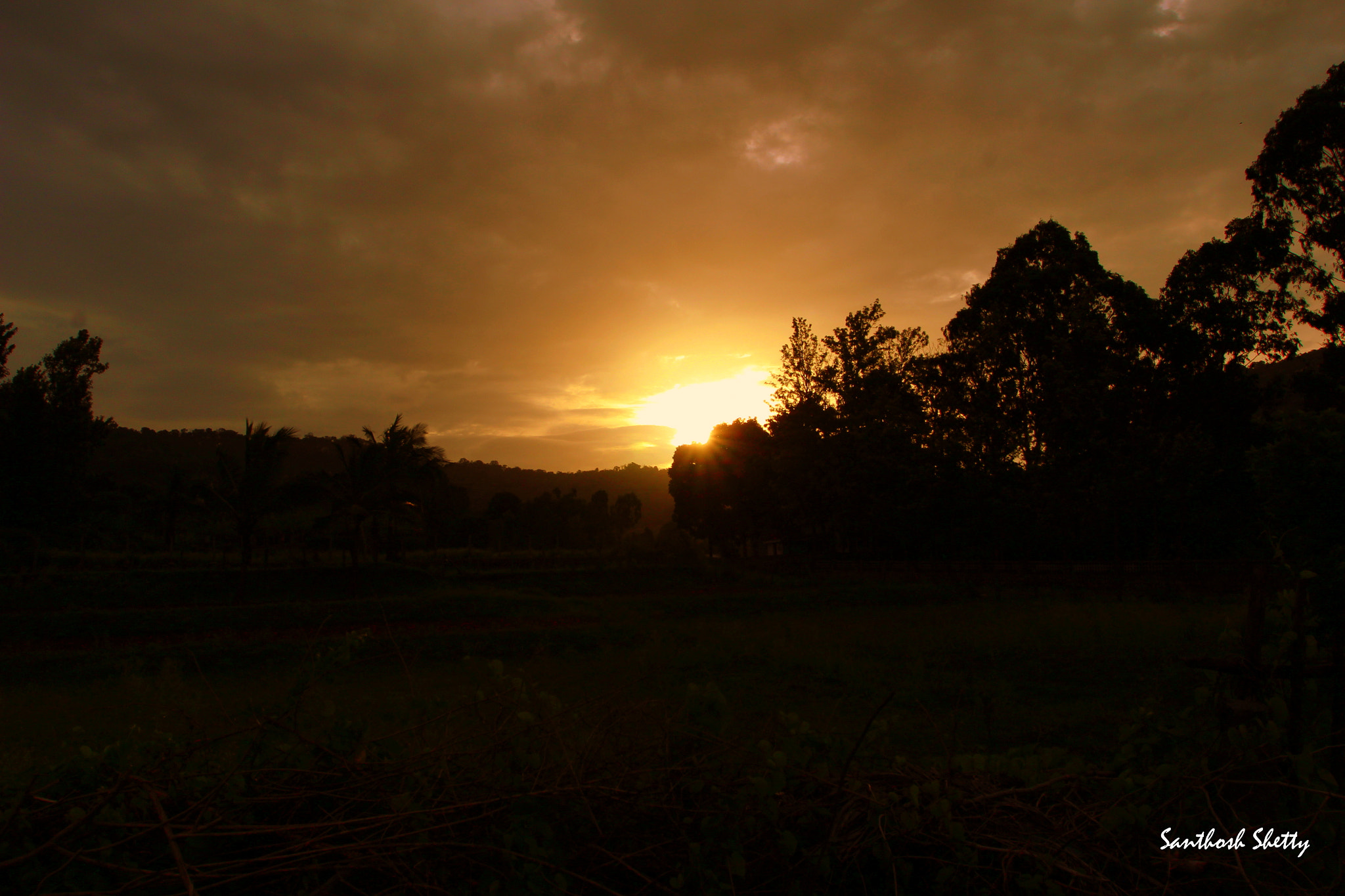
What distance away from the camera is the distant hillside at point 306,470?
44.5 metres

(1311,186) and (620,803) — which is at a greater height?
(1311,186)

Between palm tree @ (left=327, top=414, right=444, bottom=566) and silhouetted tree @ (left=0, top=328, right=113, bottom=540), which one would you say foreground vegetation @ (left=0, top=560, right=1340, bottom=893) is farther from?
silhouetted tree @ (left=0, top=328, right=113, bottom=540)

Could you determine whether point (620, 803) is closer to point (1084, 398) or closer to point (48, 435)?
point (1084, 398)

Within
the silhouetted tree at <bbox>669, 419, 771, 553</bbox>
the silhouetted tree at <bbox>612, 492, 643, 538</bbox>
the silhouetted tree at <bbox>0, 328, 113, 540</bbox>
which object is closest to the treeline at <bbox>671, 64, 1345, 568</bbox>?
the silhouetted tree at <bbox>669, 419, 771, 553</bbox>

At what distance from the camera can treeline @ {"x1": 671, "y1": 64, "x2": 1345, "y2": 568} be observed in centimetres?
2289

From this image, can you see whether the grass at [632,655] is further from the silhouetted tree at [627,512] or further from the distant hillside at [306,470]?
the silhouetted tree at [627,512]

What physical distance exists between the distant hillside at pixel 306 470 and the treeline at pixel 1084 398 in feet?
75.7

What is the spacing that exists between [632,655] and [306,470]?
93.8 feet

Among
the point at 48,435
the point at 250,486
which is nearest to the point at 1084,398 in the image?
the point at 250,486

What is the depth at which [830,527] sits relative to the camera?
3756 cm

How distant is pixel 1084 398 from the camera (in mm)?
26797

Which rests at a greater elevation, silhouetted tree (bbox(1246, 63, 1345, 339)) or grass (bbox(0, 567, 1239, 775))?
silhouetted tree (bbox(1246, 63, 1345, 339))

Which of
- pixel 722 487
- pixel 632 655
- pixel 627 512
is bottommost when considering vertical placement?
pixel 632 655

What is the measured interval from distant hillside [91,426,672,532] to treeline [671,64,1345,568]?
75.7 ft
